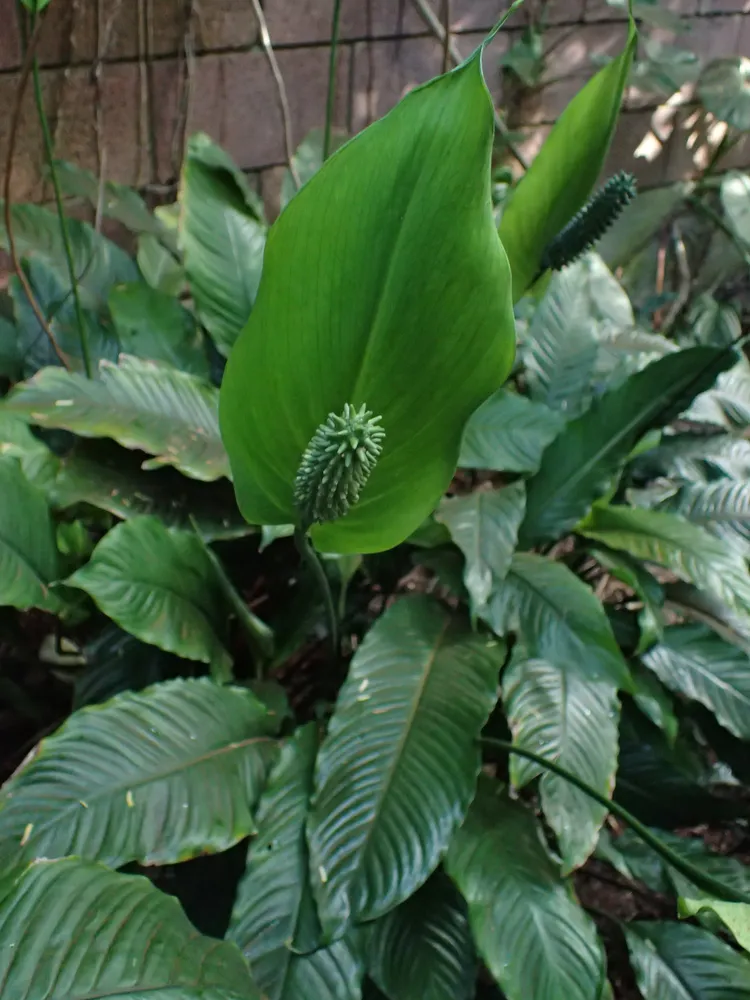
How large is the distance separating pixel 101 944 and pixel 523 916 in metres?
0.39

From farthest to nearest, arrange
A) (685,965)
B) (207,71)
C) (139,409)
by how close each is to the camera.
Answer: (207,71), (139,409), (685,965)

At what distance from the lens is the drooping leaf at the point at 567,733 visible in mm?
684

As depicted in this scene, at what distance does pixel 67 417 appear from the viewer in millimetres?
791

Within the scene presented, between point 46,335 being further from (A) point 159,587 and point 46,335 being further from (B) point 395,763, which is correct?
(B) point 395,763

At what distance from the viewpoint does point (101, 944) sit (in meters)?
0.39

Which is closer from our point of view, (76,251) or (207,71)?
(76,251)

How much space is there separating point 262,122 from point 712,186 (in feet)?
3.79

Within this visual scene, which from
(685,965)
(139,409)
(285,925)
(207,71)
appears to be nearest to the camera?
(285,925)

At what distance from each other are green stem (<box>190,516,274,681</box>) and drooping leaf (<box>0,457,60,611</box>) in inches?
6.0

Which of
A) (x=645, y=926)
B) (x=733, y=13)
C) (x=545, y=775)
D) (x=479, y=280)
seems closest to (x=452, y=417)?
(x=479, y=280)

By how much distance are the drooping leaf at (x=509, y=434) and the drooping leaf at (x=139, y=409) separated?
305mm

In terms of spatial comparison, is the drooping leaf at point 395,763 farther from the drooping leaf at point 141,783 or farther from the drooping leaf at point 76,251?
the drooping leaf at point 76,251

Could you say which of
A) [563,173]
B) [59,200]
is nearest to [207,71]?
[59,200]

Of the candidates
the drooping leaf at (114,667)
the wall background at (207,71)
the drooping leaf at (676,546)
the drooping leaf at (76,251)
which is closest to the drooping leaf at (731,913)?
the drooping leaf at (676,546)
